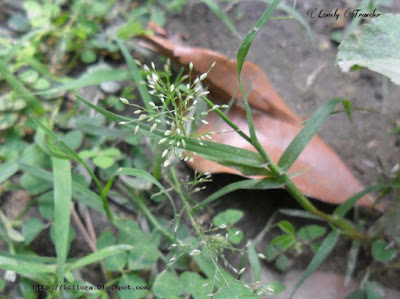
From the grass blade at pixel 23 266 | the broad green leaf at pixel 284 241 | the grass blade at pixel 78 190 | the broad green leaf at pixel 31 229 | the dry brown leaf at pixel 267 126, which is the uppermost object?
the dry brown leaf at pixel 267 126

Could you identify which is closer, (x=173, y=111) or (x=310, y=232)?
(x=173, y=111)

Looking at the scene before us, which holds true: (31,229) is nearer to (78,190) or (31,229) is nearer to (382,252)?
(78,190)

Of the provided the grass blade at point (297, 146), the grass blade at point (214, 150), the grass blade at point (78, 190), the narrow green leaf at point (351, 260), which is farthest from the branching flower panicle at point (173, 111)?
the narrow green leaf at point (351, 260)

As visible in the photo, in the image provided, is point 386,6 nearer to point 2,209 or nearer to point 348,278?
point 348,278

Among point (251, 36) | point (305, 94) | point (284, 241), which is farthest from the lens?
point (305, 94)

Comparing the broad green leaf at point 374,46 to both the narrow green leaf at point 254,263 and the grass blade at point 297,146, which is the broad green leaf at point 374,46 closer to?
the grass blade at point 297,146

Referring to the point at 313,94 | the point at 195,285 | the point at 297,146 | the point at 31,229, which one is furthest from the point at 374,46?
the point at 31,229

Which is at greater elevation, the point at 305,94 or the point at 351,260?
the point at 305,94
